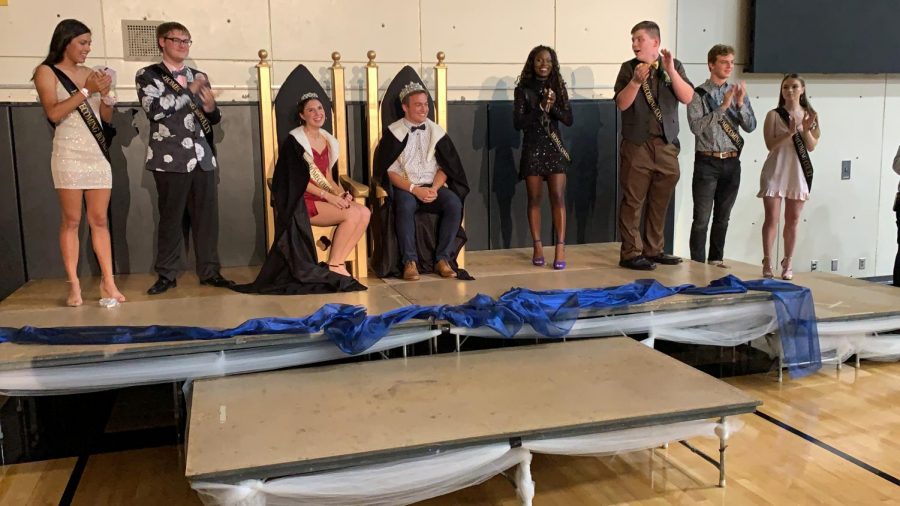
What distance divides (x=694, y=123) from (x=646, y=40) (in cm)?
70

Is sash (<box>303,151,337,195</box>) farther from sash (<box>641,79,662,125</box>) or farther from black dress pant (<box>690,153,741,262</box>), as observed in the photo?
black dress pant (<box>690,153,741,262</box>)

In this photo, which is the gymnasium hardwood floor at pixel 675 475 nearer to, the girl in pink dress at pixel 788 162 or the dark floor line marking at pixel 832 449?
the dark floor line marking at pixel 832 449

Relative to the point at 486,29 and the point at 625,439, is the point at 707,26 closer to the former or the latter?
the point at 486,29

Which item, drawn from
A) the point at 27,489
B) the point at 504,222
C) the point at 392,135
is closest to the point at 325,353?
the point at 27,489

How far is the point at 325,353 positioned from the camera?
327 centimetres

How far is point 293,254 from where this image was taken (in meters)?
3.98

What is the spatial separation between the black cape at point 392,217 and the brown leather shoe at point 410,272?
12 centimetres

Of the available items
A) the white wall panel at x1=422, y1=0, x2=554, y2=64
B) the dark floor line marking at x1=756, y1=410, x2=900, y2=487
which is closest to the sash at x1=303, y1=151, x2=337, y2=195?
the white wall panel at x1=422, y1=0, x2=554, y2=64

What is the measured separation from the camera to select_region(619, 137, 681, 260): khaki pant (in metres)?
4.48

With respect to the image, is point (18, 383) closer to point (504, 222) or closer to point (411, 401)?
point (411, 401)

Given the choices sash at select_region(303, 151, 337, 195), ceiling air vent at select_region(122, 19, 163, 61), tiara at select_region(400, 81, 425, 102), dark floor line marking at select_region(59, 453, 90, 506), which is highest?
ceiling air vent at select_region(122, 19, 163, 61)

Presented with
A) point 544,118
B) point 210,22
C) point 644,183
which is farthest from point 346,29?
point 644,183

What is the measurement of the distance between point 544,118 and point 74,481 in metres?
3.03

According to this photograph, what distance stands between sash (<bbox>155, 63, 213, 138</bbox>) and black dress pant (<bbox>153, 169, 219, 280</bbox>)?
0.73ft
